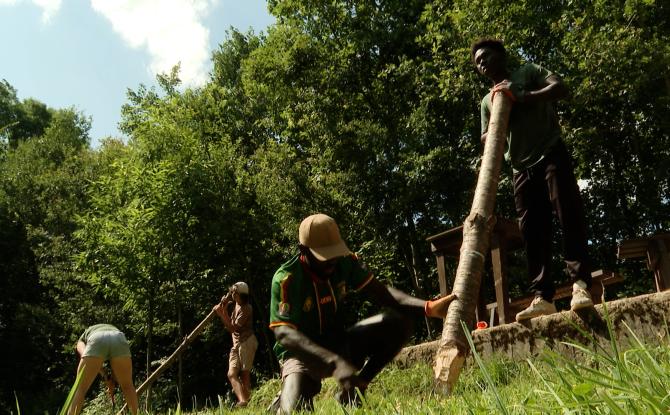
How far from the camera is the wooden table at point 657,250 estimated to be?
307 inches

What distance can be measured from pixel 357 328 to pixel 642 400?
3.02 m

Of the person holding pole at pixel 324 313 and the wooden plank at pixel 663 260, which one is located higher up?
the person holding pole at pixel 324 313

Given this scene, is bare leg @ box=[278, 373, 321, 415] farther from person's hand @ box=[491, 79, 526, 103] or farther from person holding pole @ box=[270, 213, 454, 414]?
person's hand @ box=[491, 79, 526, 103]

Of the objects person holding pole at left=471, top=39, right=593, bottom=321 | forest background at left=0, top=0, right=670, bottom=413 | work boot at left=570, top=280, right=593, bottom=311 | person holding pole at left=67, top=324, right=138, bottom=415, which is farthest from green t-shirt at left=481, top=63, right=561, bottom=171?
forest background at left=0, top=0, right=670, bottom=413

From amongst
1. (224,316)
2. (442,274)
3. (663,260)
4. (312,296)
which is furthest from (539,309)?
(224,316)

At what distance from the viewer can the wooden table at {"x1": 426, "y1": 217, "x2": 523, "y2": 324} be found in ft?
25.1

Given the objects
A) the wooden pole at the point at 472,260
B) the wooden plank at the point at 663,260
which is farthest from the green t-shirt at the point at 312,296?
the wooden plank at the point at 663,260

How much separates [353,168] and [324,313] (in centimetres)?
1351

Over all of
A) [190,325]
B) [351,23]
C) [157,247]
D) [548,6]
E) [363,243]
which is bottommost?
[190,325]

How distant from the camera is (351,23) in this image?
1927 centimetres

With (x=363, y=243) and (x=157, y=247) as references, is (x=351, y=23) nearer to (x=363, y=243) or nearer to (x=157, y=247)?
(x=363, y=243)

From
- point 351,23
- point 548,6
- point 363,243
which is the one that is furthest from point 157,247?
point 548,6

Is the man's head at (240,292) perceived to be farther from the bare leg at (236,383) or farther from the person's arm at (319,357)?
the person's arm at (319,357)

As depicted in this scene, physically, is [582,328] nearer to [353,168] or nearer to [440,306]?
[440,306]
